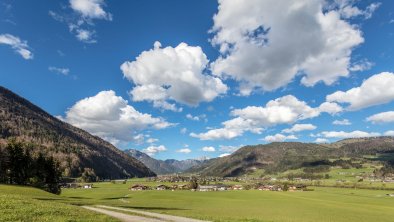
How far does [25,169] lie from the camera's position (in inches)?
4510

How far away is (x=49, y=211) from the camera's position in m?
32.4

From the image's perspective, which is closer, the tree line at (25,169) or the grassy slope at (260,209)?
the grassy slope at (260,209)

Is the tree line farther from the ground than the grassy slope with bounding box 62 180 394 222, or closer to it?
farther from the ground

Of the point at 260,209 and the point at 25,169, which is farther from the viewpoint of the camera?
the point at 25,169

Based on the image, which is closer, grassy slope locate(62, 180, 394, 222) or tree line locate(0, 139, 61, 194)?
grassy slope locate(62, 180, 394, 222)

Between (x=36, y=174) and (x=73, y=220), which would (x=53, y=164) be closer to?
(x=36, y=174)

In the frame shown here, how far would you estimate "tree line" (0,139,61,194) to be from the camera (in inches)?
4355

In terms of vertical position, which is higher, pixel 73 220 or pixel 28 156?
pixel 28 156

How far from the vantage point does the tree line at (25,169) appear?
11062cm

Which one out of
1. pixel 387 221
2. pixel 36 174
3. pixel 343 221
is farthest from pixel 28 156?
pixel 387 221

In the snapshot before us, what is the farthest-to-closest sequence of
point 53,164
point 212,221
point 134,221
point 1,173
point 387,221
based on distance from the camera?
1. point 53,164
2. point 1,173
3. point 387,221
4. point 212,221
5. point 134,221

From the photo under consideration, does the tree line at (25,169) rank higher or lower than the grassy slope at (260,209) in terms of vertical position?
higher

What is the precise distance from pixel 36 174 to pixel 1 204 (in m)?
96.0

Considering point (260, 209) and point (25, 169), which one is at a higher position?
point (25, 169)
